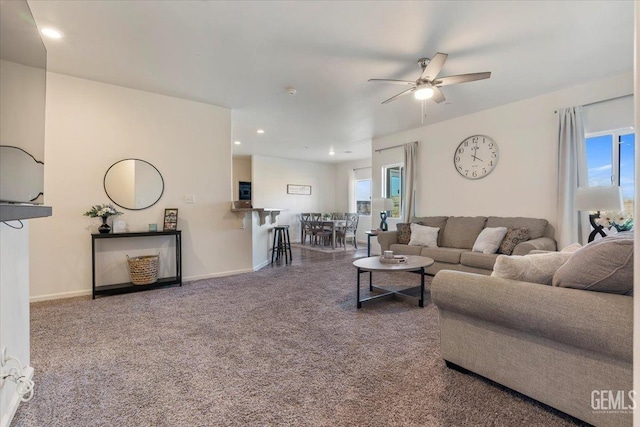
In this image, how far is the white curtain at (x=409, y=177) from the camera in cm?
565

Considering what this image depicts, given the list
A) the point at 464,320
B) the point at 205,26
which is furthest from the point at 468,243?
the point at 205,26

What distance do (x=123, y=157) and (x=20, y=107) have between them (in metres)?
2.76

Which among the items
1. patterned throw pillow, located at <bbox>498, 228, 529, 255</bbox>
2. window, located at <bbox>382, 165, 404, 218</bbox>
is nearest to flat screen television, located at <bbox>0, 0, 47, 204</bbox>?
patterned throw pillow, located at <bbox>498, 228, 529, 255</bbox>

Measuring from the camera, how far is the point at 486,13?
2.31 m

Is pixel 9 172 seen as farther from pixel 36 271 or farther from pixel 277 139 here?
pixel 277 139

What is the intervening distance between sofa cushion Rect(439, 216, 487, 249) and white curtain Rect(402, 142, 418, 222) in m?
0.94

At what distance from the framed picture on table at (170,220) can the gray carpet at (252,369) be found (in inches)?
44.7

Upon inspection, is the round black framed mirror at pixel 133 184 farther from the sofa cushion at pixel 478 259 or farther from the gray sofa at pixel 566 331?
the sofa cushion at pixel 478 259

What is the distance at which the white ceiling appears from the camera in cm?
228

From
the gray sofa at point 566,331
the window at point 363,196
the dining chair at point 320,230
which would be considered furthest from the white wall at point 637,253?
the window at point 363,196

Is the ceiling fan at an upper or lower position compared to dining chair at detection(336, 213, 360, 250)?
upper

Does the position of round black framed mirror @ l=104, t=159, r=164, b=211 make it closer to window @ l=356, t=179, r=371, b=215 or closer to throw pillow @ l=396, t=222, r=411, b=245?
throw pillow @ l=396, t=222, r=411, b=245

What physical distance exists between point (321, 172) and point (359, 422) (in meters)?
8.82

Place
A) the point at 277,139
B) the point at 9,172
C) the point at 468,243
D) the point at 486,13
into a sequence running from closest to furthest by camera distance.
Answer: the point at 9,172 < the point at 486,13 < the point at 468,243 < the point at 277,139
